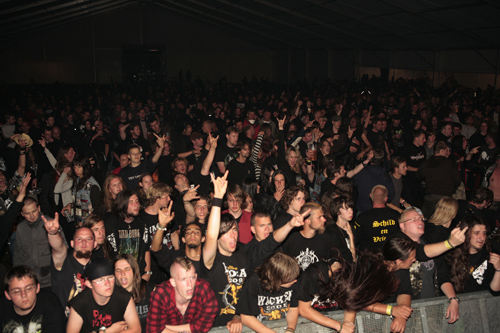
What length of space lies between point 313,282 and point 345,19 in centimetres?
1508

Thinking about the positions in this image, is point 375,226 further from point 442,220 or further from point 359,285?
point 359,285

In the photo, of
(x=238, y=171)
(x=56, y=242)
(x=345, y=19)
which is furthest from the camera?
(x=345, y=19)

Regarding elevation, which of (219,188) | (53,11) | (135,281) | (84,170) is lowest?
(135,281)

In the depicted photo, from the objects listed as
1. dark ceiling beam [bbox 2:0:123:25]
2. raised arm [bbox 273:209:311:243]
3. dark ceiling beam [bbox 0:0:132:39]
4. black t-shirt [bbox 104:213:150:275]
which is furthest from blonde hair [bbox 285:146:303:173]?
dark ceiling beam [bbox 0:0:132:39]

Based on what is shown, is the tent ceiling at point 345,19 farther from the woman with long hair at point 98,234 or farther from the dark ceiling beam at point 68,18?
the woman with long hair at point 98,234

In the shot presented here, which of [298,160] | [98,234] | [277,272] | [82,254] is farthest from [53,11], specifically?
[277,272]

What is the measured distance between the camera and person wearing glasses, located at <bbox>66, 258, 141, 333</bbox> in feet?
10.2

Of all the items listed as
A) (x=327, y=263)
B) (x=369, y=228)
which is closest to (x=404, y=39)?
(x=369, y=228)

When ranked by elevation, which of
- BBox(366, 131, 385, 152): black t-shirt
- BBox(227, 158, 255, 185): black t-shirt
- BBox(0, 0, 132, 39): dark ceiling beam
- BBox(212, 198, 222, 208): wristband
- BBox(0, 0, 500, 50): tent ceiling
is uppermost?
BBox(0, 0, 132, 39): dark ceiling beam

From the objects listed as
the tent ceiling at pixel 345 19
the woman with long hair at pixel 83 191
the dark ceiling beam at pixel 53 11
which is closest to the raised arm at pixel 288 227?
the woman with long hair at pixel 83 191

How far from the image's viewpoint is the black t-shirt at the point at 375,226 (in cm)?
470

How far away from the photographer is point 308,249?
4070 millimetres

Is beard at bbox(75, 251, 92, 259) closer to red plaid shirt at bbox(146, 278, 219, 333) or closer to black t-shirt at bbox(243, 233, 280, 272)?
red plaid shirt at bbox(146, 278, 219, 333)

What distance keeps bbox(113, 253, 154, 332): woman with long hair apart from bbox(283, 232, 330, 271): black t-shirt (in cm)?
144
